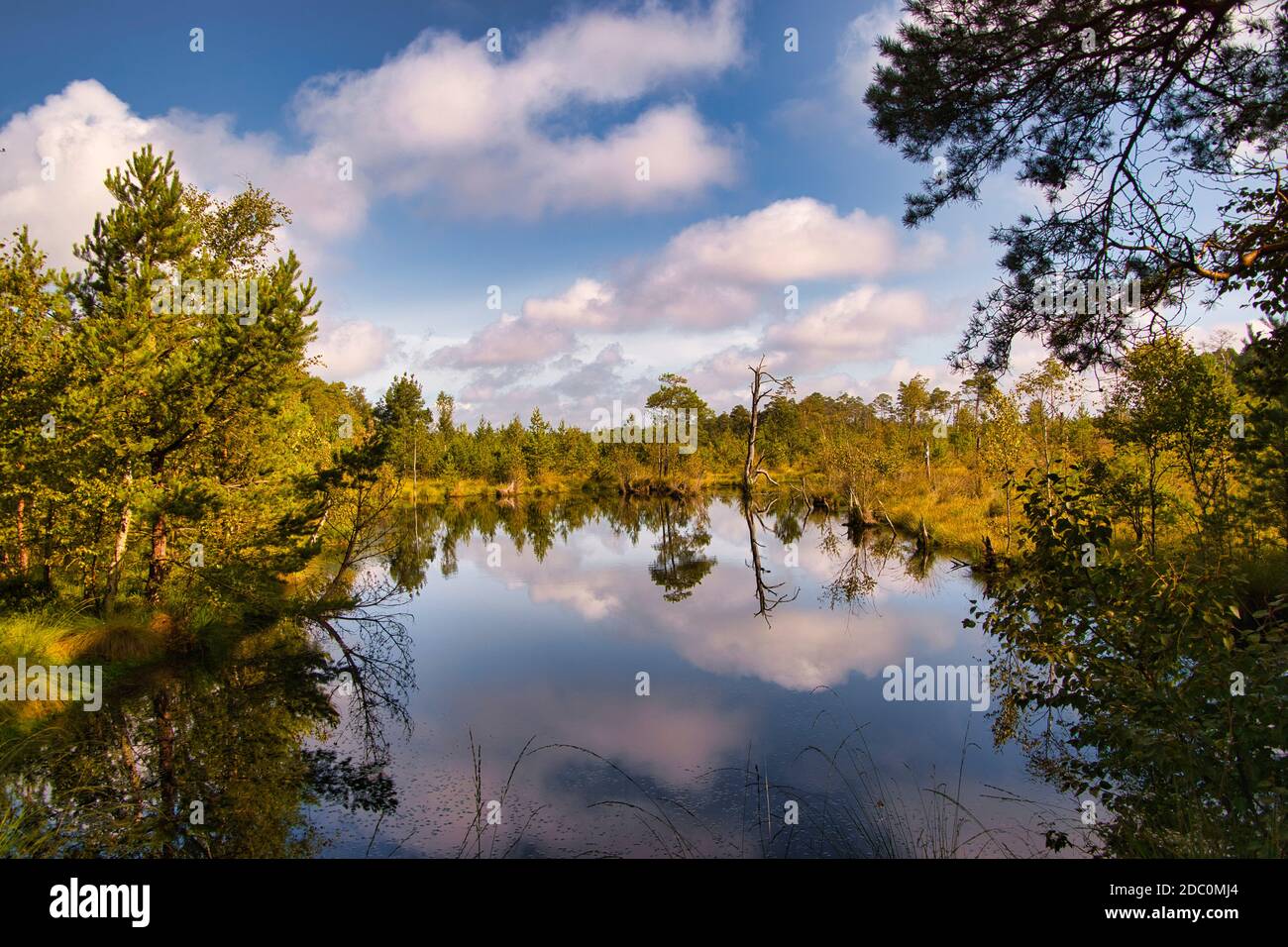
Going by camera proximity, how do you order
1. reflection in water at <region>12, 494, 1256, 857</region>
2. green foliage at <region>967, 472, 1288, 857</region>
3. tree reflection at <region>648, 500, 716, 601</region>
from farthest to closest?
1. tree reflection at <region>648, 500, 716, 601</region>
2. reflection in water at <region>12, 494, 1256, 857</region>
3. green foliage at <region>967, 472, 1288, 857</region>

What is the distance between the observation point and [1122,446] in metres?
14.7

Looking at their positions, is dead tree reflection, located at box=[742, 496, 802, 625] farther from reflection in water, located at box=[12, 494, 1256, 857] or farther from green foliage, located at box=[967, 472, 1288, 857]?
green foliage, located at box=[967, 472, 1288, 857]

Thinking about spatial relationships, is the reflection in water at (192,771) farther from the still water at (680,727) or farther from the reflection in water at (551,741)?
the still water at (680,727)

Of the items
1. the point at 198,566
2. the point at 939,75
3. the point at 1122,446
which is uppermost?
the point at 939,75

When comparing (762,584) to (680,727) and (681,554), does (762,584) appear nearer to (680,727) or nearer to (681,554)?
(681,554)

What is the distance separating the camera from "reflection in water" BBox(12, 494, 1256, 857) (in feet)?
23.4

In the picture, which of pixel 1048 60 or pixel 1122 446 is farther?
pixel 1122 446

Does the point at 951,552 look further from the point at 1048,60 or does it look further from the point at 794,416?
the point at 794,416

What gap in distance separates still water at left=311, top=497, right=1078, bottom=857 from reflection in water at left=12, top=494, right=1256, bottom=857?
49 mm

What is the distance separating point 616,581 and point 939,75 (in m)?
18.4

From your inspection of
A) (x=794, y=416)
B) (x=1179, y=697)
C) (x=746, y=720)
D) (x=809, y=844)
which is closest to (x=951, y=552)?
(x=746, y=720)

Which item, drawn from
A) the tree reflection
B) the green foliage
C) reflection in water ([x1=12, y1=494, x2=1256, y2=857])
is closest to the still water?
reflection in water ([x1=12, y1=494, x2=1256, y2=857])

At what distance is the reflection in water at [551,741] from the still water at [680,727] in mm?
49

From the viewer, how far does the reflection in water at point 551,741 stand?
7.14m
